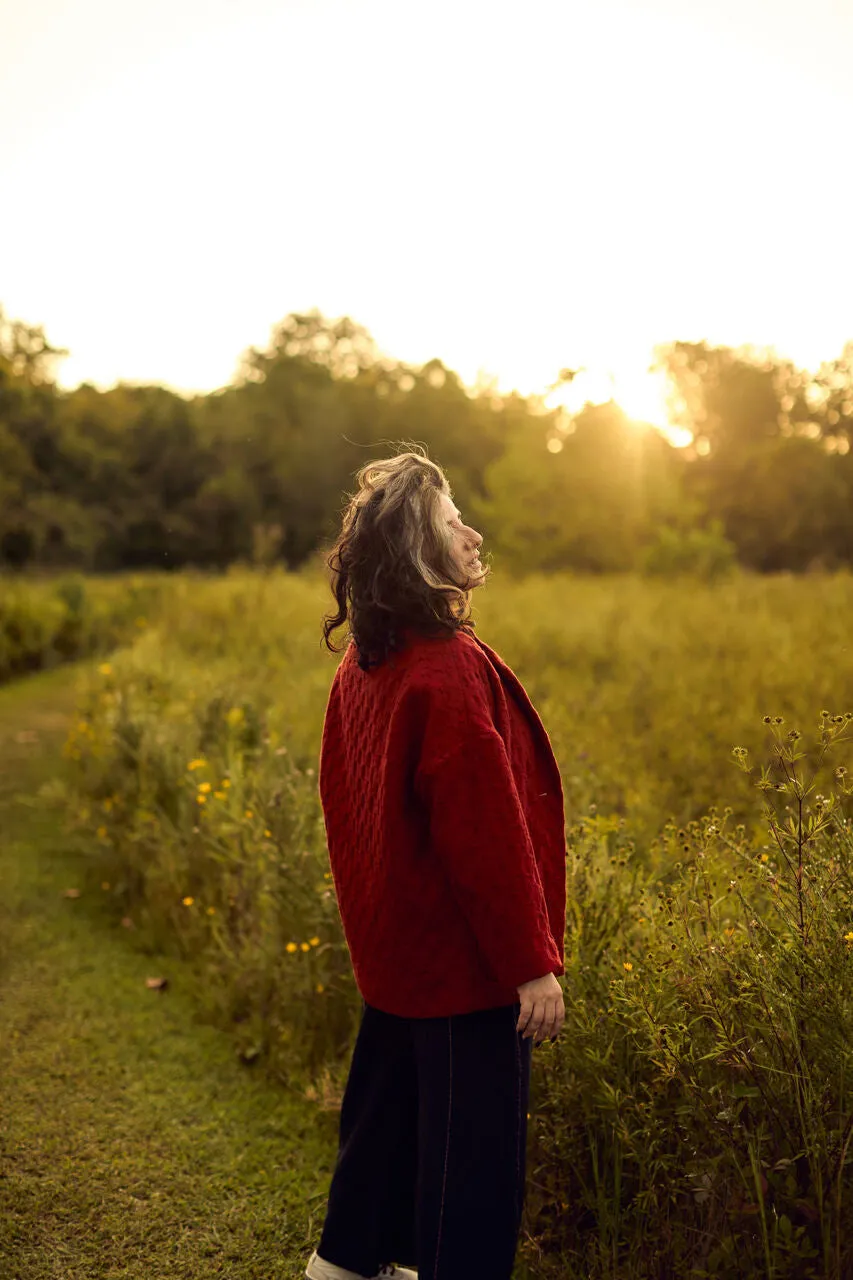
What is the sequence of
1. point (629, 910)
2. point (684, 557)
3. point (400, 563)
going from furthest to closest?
point (684, 557)
point (629, 910)
point (400, 563)

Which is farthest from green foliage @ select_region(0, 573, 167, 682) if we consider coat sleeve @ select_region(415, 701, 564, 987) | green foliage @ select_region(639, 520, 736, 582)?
green foliage @ select_region(639, 520, 736, 582)

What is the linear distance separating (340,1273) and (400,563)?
5.90ft

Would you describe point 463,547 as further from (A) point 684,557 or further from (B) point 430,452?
(B) point 430,452

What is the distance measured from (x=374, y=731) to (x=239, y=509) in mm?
36679

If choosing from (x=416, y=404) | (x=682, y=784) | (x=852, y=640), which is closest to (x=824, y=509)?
(x=416, y=404)

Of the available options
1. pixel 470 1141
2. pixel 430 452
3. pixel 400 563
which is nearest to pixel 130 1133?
pixel 470 1141

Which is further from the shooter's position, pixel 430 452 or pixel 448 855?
pixel 430 452

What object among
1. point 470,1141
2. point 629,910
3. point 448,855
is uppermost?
point 448,855

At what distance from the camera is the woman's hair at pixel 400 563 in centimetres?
191

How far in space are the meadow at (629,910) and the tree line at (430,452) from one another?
1648 centimetres

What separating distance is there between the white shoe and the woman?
0.43 m

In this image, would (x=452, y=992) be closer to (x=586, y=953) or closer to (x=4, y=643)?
(x=586, y=953)

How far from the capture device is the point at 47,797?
6.76 metres

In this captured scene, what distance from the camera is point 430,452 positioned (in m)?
27.4
